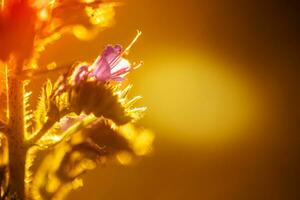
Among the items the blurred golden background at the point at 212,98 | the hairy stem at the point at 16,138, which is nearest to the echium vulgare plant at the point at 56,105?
the hairy stem at the point at 16,138

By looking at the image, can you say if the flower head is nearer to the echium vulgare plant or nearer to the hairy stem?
the echium vulgare plant

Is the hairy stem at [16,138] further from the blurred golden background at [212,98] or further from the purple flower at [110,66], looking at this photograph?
the blurred golden background at [212,98]

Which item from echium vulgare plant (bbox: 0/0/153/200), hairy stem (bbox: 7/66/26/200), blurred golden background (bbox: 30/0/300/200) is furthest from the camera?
blurred golden background (bbox: 30/0/300/200)

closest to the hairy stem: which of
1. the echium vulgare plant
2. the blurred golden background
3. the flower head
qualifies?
the echium vulgare plant

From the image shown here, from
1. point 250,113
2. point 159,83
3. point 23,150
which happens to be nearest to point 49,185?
point 23,150

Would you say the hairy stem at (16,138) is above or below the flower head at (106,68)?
below

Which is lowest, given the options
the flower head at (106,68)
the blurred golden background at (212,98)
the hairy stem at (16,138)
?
the hairy stem at (16,138)
